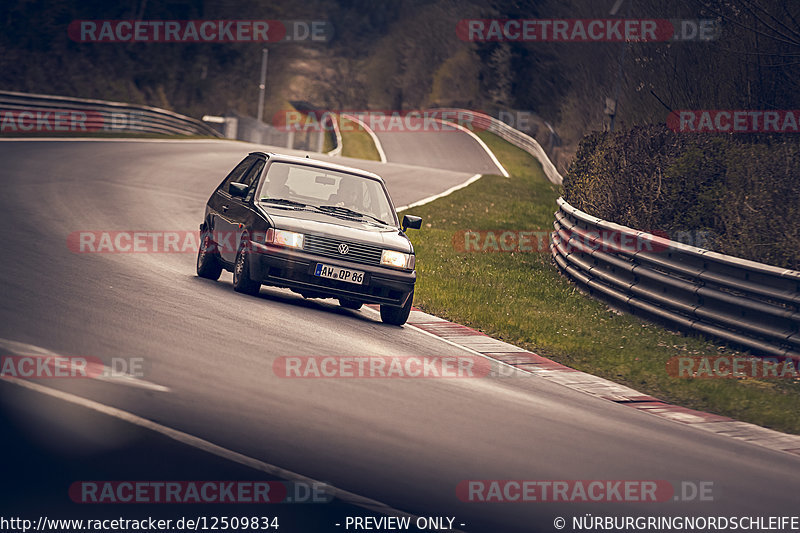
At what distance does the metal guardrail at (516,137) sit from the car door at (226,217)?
Result: 32.9 metres

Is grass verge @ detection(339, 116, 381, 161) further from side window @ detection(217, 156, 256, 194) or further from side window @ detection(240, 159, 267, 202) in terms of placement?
side window @ detection(240, 159, 267, 202)

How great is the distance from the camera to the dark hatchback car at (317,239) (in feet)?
35.5

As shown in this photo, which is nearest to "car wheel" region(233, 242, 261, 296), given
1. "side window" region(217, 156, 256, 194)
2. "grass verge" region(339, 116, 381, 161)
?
"side window" region(217, 156, 256, 194)

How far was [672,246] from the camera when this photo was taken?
12547 mm

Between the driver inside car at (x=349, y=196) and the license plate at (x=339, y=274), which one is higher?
the driver inside car at (x=349, y=196)

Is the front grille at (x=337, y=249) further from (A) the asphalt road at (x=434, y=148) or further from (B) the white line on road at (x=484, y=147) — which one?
(A) the asphalt road at (x=434, y=148)

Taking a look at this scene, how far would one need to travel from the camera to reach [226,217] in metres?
12.2

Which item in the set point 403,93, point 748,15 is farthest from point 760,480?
point 403,93

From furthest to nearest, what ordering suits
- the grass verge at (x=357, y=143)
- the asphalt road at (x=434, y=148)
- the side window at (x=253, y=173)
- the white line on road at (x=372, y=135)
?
the grass verge at (x=357, y=143) → the white line on road at (x=372, y=135) → the asphalt road at (x=434, y=148) → the side window at (x=253, y=173)

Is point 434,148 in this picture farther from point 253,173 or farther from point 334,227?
point 334,227

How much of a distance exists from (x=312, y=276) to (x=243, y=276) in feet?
3.11

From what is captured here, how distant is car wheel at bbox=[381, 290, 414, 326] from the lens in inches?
454

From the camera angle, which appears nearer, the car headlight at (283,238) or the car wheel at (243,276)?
the car headlight at (283,238)

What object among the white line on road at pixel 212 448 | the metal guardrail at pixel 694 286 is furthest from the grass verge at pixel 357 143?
the white line on road at pixel 212 448
